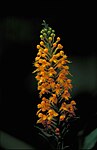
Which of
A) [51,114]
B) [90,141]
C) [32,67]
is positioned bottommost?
[90,141]

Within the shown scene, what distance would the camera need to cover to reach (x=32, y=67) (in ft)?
7.72

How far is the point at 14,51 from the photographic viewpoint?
2.42 meters

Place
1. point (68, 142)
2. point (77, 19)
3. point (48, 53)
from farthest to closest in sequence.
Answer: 1. point (77, 19)
2. point (68, 142)
3. point (48, 53)

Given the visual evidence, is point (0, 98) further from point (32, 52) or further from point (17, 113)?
point (32, 52)

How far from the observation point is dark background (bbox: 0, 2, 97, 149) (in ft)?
7.39

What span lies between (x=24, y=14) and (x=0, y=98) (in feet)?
1.65

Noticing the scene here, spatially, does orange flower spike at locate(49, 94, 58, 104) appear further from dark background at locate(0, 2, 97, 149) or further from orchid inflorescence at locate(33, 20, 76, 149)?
dark background at locate(0, 2, 97, 149)

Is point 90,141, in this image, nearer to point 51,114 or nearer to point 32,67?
point 51,114

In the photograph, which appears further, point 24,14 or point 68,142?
point 24,14

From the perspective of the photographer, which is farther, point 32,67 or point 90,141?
point 32,67

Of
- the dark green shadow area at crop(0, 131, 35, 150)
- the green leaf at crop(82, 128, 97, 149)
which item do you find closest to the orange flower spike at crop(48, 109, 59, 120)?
the green leaf at crop(82, 128, 97, 149)

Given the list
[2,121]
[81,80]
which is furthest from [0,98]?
[81,80]

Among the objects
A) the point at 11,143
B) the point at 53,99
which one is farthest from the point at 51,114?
the point at 11,143

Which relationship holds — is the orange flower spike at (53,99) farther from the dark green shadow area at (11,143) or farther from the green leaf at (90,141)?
the dark green shadow area at (11,143)
